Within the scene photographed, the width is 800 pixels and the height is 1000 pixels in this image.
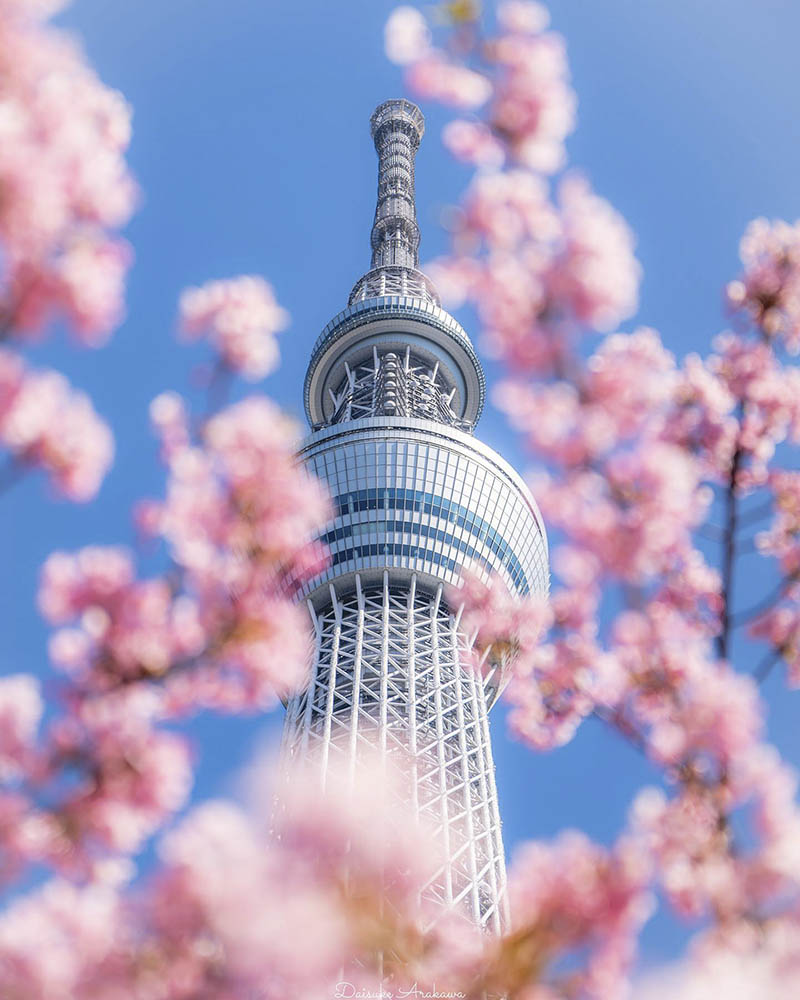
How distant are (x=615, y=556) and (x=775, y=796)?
67.9 inches

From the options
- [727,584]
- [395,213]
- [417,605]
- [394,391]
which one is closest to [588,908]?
[727,584]

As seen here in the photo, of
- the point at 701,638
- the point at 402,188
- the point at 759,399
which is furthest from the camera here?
the point at 402,188

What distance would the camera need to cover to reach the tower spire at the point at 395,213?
79250mm

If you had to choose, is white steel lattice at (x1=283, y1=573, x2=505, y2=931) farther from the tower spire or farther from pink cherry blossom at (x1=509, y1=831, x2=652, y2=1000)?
pink cherry blossom at (x1=509, y1=831, x2=652, y2=1000)

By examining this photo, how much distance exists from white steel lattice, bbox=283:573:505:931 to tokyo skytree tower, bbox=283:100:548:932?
0.08 m

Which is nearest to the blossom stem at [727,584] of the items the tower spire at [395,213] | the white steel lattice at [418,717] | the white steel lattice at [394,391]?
the white steel lattice at [418,717]

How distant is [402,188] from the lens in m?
91.9

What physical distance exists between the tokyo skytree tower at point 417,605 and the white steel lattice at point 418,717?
0.27 ft

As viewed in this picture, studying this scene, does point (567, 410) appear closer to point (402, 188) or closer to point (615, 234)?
point (615, 234)

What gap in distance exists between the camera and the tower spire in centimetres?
7925

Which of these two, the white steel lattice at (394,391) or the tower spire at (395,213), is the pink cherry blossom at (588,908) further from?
the tower spire at (395,213)

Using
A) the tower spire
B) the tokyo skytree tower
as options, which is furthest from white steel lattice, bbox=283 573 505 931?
the tower spire

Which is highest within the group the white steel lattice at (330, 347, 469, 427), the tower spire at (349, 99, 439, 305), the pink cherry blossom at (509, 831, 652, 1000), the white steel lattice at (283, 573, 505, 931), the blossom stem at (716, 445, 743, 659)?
the tower spire at (349, 99, 439, 305)

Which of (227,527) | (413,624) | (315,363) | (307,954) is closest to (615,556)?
(227,527)
